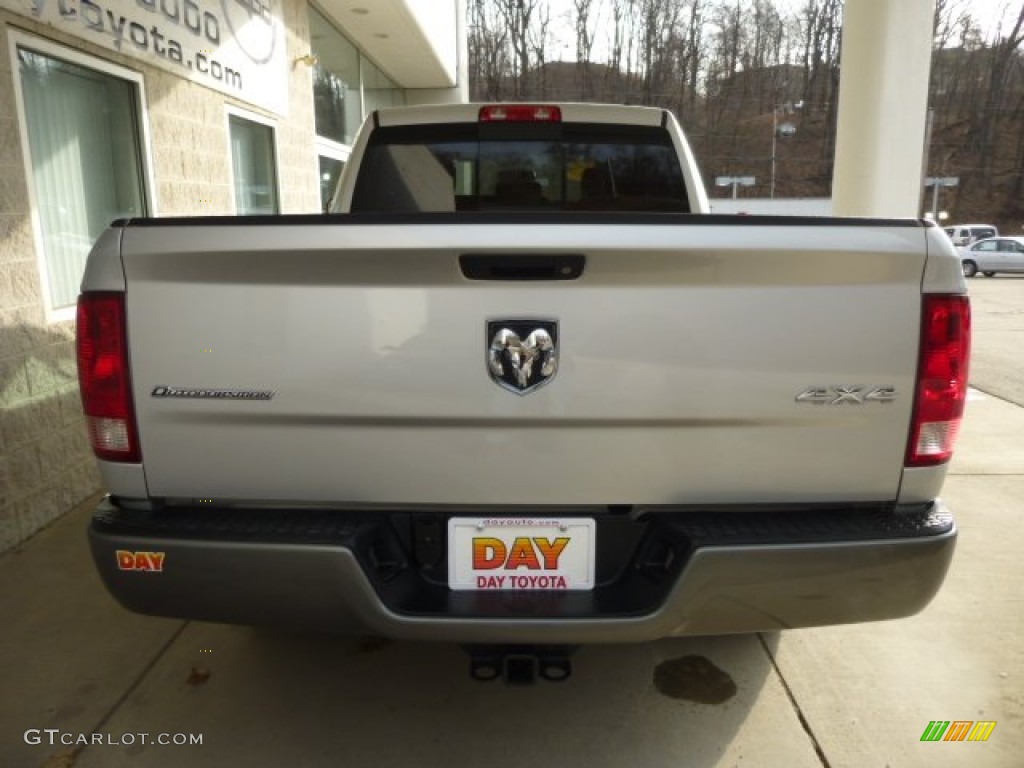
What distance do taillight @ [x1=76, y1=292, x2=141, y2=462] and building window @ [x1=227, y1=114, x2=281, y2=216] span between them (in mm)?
5198

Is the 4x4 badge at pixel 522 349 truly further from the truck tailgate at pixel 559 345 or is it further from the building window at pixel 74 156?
the building window at pixel 74 156

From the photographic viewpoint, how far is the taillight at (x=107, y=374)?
76.2 inches

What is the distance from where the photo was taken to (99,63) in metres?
4.64

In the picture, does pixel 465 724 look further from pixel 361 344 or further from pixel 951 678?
pixel 951 678

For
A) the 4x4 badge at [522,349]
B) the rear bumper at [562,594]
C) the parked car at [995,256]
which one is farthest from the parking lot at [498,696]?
the parked car at [995,256]

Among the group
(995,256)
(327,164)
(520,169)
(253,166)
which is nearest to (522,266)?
(520,169)

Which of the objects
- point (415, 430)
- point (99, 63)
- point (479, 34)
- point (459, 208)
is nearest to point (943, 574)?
point (415, 430)

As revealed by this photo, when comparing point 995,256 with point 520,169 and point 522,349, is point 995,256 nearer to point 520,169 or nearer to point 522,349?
point 520,169

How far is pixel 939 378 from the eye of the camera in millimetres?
1913

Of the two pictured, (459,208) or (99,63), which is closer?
(459,208)

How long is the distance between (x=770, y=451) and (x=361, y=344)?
1.03m

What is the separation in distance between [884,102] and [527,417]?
758 centimetres

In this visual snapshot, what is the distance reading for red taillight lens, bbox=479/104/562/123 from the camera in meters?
3.49

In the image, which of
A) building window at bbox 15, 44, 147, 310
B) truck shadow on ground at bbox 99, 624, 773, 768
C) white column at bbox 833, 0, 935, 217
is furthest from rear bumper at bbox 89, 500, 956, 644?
white column at bbox 833, 0, 935, 217
